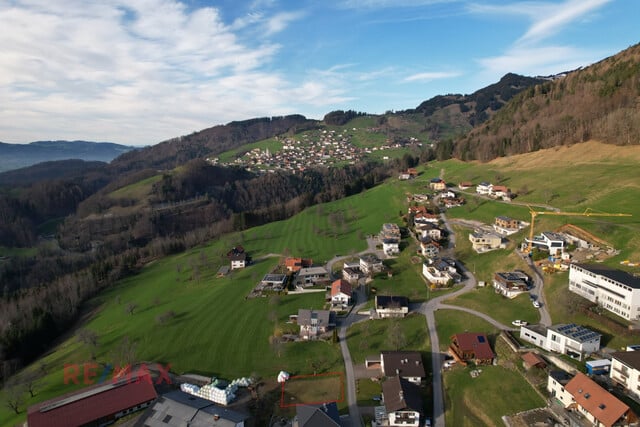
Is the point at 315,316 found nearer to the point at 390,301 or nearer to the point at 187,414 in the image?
the point at 390,301

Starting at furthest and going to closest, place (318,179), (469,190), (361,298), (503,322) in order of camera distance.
→ (318,179) → (469,190) → (361,298) → (503,322)

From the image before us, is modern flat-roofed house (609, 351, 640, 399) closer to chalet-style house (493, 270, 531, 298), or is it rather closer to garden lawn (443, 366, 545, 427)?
garden lawn (443, 366, 545, 427)

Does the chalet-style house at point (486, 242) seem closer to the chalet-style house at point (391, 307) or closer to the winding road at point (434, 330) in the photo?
the winding road at point (434, 330)

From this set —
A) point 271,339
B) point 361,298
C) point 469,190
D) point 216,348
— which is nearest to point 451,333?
point 361,298

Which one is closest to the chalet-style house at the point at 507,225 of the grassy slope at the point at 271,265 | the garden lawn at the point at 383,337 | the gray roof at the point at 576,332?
the grassy slope at the point at 271,265

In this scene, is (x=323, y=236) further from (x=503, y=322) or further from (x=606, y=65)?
(x=606, y=65)

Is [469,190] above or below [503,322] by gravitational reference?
above
